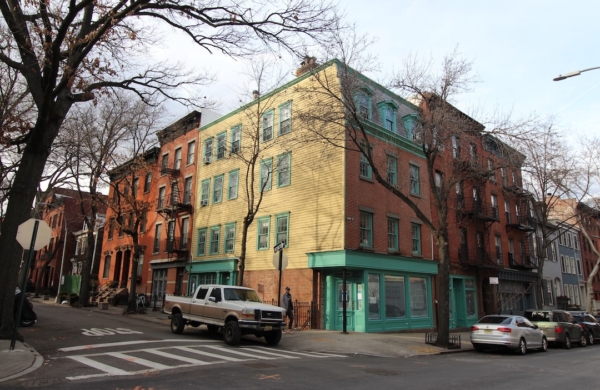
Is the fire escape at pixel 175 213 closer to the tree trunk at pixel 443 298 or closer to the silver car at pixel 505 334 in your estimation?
the tree trunk at pixel 443 298

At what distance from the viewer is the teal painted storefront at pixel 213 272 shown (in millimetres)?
25656

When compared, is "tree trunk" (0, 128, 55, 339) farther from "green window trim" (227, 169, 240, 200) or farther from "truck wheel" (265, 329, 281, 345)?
"green window trim" (227, 169, 240, 200)

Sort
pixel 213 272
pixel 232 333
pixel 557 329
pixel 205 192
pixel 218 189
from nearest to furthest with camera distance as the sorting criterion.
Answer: pixel 232 333, pixel 557 329, pixel 213 272, pixel 218 189, pixel 205 192

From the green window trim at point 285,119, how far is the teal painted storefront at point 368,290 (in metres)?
7.33

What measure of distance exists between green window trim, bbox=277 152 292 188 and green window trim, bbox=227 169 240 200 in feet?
12.5

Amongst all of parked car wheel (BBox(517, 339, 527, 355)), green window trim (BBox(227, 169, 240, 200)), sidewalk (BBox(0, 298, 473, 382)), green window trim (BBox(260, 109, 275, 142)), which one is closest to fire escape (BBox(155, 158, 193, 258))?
green window trim (BBox(227, 169, 240, 200))

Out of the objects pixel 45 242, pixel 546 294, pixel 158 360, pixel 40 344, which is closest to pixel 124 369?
pixel 158 360

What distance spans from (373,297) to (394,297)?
68.9 inches

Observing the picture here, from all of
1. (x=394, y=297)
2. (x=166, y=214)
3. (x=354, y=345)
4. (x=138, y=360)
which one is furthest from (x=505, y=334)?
(x=166, y=214)

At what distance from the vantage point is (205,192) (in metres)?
30.0

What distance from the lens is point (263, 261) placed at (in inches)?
939

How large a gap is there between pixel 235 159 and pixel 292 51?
51.8ft

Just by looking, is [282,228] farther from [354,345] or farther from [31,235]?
[31,235]

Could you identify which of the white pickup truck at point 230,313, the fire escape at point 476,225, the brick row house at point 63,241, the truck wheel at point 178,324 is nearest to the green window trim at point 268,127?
the white pickup truck at point 230,313
